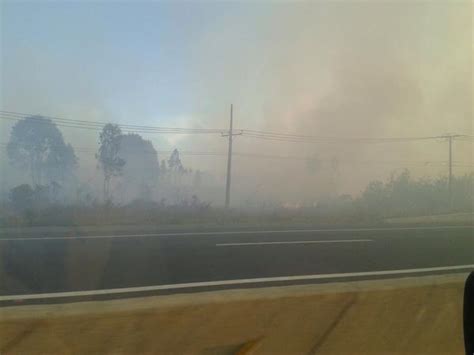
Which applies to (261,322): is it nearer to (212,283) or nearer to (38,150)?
(212,283)

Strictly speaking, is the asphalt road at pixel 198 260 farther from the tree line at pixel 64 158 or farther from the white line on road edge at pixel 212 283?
the tree line at pixel 64 158

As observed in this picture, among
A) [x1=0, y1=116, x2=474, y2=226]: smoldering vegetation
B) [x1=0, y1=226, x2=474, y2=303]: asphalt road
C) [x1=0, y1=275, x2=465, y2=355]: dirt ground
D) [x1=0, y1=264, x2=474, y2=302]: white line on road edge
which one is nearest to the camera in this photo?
[x1=0, y1=275, x2=465, y2=355]: dirt ground

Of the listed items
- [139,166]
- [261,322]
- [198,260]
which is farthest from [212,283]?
[139,166]

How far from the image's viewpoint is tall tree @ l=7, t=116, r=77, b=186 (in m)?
12.9

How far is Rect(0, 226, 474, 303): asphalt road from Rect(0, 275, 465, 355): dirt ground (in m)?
1.75

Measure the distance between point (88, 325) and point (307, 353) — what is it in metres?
1.20

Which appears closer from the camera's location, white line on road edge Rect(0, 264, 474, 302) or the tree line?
white line on road edge Rect(0, 264, 474, 302)

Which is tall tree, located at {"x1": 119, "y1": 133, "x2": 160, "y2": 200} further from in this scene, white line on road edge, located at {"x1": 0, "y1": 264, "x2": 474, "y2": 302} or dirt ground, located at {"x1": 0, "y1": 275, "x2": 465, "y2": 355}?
dirt ground, located at {"x1": 0, "y1": 275, "x2": 465, "y2": 355}

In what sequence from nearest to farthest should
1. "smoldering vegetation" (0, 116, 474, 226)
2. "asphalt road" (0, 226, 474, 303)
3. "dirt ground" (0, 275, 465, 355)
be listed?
1. "dirt ground" (0, 275, 465, 355)
2. "asphalt road" (0, 226, 474, 303)
3. "smoldering vegetation" (0, 116, 474, 226)

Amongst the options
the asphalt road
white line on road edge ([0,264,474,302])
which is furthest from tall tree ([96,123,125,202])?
white line on road edge ([0,264,474,302])

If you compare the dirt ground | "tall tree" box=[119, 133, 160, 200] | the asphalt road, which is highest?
"tall tree" box=[119, 133, 160, 200]

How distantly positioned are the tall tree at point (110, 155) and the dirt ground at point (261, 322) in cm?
1374

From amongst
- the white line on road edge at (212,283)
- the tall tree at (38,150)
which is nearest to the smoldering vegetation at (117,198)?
the tall tree at (38,150)

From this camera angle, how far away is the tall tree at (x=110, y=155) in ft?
51.9
